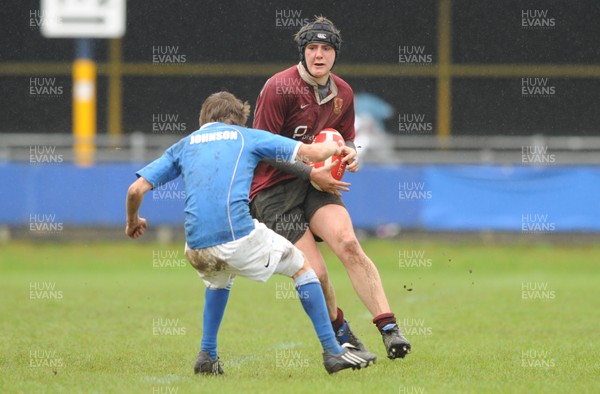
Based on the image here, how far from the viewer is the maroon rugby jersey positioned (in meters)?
7.53

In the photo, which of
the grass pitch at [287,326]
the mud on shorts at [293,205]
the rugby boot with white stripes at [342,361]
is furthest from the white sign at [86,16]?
the rugby boot with white stripes at [342,361]

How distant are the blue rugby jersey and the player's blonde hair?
0.43ft

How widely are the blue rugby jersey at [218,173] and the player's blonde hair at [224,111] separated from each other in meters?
0.13

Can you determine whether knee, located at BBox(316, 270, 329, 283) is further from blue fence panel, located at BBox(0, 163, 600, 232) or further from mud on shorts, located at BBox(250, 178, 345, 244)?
blue fence panel, located at BBox(0, 163, 600, 232)

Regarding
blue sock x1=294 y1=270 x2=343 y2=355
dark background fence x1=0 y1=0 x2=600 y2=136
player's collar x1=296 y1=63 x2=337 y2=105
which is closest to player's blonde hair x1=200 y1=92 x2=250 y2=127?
player's collar x1=296 y1=63 x2=337 y2=105

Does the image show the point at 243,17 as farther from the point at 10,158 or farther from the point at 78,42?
the point at 10,158

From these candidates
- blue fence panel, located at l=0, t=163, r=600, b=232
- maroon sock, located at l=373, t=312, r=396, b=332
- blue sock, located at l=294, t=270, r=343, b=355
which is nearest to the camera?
blue sock, located at l=294, t=270, r=343, b=355

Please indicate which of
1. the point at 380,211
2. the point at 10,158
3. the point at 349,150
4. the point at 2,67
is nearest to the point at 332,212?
the point at 349,150

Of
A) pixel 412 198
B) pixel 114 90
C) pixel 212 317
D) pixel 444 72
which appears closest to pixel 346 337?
pixel 212 317

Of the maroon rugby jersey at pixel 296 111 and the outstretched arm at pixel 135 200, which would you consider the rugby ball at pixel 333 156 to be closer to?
the maroon rugby jersey at pixel 296 111

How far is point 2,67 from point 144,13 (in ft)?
11.1

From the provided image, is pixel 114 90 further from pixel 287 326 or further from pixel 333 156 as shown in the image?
pixel 333 156

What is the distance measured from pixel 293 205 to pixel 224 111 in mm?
1023

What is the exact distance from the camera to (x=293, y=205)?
765 centimetres
